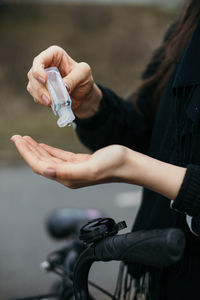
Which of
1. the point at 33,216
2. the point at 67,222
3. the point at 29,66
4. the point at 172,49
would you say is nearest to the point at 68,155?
the point at 172,49

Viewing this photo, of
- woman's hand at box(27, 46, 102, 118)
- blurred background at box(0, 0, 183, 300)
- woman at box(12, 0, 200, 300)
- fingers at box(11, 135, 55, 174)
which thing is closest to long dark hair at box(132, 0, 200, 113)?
woman at box(12, 0, 200, 300)

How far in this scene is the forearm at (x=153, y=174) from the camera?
0.73m

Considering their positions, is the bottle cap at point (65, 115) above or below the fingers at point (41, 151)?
above

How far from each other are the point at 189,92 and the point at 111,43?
1214cm

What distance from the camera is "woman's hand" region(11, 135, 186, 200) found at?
689 mm

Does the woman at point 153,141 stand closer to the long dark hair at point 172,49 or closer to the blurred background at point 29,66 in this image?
the long dark hair at point 172,49

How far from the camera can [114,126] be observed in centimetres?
125

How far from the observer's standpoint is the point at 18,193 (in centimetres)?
515

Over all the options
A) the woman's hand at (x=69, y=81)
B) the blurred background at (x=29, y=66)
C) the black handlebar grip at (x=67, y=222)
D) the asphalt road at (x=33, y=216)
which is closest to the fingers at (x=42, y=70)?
the woman's hand at (x=69, y=81)

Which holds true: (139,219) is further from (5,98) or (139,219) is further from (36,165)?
(5,98)

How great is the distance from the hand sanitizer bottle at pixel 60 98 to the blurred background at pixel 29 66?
3.00m

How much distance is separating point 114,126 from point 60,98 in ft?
1.37

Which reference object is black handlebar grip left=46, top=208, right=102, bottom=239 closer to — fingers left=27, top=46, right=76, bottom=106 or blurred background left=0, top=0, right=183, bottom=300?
fingers left=27, top=46, right=76, bottom=106

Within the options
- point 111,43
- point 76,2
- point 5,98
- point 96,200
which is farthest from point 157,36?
point 96,200
